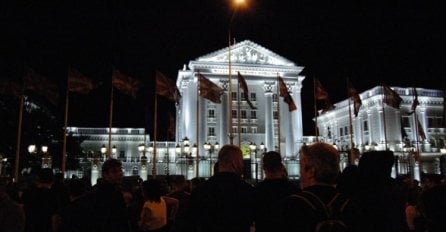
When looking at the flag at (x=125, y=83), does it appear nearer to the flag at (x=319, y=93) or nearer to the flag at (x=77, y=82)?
the flag at (x=77, y=82)

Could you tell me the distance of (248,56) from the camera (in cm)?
6341

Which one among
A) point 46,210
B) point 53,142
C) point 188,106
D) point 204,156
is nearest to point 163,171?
point 204,156

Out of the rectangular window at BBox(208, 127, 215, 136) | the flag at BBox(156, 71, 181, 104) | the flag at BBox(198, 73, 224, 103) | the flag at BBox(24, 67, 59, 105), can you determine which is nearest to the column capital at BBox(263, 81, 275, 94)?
the rectangular window at BBox(208, 127, 215, 136)

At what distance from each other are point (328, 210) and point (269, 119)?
193 ft

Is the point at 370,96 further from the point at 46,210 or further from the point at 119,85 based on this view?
the point at 46,210

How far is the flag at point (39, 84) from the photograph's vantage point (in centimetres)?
2430

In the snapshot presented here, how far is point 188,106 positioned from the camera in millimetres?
63188

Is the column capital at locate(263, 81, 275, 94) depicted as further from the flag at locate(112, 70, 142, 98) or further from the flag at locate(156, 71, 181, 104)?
the flag at locate(112, 70, 142, 98)

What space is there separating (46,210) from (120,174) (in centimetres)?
263

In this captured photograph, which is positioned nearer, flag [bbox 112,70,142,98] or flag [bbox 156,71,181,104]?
flag [bbox 112,70,142,98]

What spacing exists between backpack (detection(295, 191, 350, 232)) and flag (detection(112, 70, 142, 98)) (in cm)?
2555

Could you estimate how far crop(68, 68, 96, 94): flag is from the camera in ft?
85.3

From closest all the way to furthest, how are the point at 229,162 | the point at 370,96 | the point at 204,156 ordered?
the point at 229,162
the point at 204,156
the point at 370,96

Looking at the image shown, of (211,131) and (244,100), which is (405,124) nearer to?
(244,100)
